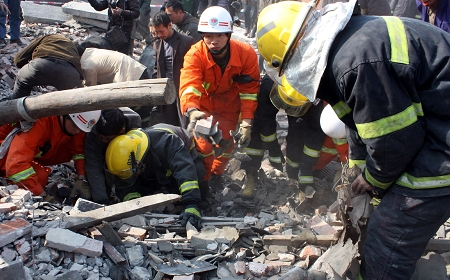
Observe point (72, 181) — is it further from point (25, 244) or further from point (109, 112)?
point (25, 244)

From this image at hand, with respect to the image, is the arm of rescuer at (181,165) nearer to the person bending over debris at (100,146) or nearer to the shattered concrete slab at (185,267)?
the person bending over debris at (100,146)

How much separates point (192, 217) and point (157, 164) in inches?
→ 31.1

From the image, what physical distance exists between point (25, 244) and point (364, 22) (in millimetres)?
2584

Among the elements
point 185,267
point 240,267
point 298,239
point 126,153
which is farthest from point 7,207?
point 298,239

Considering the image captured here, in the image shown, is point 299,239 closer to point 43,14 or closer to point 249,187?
point 249,187

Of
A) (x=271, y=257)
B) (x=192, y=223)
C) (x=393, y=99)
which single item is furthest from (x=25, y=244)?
(x=393, y=99)

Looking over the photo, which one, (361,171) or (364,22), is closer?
(364,22)

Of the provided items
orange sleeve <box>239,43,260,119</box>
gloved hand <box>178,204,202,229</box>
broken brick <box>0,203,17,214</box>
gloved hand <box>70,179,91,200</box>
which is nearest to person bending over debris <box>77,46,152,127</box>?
orange sleeve <box>239,43,260,119</box>

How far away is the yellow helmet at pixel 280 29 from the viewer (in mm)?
2553

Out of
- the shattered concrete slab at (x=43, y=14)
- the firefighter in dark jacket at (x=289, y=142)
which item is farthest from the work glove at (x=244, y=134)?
the shattered concrete slab at (x=43, y=14)

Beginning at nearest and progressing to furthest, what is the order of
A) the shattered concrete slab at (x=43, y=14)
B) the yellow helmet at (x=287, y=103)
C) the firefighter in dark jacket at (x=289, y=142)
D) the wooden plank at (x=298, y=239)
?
the wooden plank at (x=298, y=239) → the yellow helmet at (x=287, y=103) → the firefighter in dark jacket at (x=289, y=142) → the shattered concrete slab at (x=43, y=14)

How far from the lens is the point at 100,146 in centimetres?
470

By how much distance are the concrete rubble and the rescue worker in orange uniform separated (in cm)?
111

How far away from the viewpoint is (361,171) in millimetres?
3014
